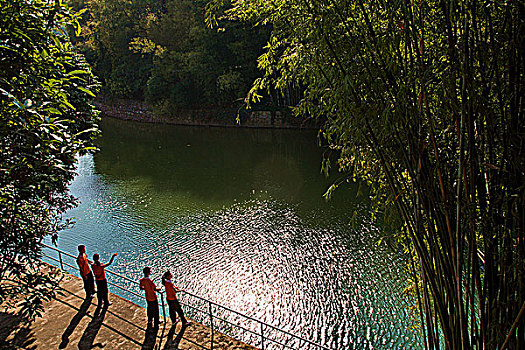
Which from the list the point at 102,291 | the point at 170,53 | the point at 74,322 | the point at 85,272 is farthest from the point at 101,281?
the point at 170,53

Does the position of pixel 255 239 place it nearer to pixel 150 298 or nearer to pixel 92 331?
pixel 150 298

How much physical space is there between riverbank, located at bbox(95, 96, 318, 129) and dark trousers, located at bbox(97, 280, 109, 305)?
15.9m

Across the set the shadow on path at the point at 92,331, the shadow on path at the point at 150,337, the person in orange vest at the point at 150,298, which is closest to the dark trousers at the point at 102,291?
the shadow on path at the point at 92,331

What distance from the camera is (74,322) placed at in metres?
4.69

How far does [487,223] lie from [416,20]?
1.40 metres

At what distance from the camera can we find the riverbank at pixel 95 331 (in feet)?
14.3

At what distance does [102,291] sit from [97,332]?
567 millimetres

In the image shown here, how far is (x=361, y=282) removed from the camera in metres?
7.08

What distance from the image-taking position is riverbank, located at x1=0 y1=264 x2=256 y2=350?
14.3 feet

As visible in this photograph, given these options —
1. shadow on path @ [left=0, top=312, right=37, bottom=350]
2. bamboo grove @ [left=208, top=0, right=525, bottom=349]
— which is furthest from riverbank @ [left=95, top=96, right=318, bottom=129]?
bamboo grove @ [left=208, top=0, right=525, bottom=349]

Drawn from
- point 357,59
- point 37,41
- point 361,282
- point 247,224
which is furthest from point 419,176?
point 247,224

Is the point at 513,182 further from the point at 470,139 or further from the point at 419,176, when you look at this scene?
the point at 419,176

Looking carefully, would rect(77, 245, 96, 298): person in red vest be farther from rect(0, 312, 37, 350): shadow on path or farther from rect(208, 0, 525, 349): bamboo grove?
rect(208, 0, 525, 349): bamboo grove

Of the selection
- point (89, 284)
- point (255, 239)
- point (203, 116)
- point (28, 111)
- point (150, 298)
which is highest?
point (28, 111)
